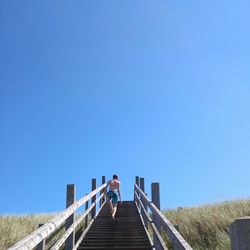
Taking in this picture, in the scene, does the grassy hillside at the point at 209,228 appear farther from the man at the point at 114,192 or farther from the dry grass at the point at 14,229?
the dry grass at the point at 14,229

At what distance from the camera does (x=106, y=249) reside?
28.9ft

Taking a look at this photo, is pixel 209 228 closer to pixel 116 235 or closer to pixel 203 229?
pixel 203 229

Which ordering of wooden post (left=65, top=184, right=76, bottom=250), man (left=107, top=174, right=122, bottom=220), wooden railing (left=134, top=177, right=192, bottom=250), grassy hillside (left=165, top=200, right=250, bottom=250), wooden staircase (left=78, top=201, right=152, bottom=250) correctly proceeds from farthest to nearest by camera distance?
1. man (left=107, top=174, right=122, bottom=220)
2. grassy hillside (left=165, top=200, right=250, bottom=250)
3. wooden staircase (left=78, top=201, right=152, bottom=250)
4. wooden post (left=65, top=184, right=76, bottom=250)
5. wooden railing (left=134, top=177, right=192, bottom=250)

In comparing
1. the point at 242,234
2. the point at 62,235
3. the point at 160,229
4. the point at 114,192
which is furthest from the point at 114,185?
the point at 242,234

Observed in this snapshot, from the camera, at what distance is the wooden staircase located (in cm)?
918

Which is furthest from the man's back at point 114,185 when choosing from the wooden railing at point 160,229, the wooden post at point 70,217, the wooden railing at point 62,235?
the wooden post at point 70,217

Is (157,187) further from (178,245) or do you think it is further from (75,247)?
(178,245)

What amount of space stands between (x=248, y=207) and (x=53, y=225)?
8.98 metres

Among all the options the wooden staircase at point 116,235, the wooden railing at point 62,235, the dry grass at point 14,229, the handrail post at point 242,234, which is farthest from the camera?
the dry grass at point 14,229

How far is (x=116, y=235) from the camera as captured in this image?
34.4ft

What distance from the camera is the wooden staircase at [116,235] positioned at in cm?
918

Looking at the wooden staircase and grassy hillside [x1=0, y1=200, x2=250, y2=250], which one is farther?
grassy hillside [x1=0, y1=200, x2=250, y2=250]

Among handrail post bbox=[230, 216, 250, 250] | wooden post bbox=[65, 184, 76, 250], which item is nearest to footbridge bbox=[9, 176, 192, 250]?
wooden post bbox=[65, 184, 76, 250]

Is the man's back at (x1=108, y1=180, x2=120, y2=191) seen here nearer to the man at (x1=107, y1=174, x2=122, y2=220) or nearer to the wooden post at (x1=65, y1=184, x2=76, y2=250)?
the man at (x1=107, y1=174, x2=122, y2=220)
